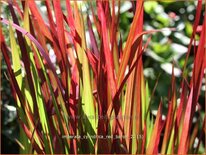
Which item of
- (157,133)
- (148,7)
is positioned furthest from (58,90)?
(148,7)

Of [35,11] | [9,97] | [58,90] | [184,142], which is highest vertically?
[35,11]

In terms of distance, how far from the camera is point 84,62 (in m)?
0.83

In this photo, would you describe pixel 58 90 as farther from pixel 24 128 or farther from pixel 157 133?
pixel 157 133

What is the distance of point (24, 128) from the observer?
87 centimetres

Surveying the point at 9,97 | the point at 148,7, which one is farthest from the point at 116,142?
the point at 148,7

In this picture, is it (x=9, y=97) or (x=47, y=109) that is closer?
(x=47, y=109)

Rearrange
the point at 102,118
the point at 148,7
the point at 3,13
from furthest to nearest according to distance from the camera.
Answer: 1. the point at 148,7
2. the point at 3,13
3. the point at 102,118


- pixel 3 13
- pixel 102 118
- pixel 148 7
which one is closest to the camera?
pixel 102 118

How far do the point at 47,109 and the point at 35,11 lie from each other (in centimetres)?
20

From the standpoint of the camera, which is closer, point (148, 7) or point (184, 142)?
point (184, 142)

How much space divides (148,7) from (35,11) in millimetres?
1359

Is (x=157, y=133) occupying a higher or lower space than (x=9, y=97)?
higher

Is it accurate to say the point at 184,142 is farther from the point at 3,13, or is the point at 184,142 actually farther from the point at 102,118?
the point at 3,13

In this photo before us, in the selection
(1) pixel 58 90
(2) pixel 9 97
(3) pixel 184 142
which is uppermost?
(1) pixel 58 90
